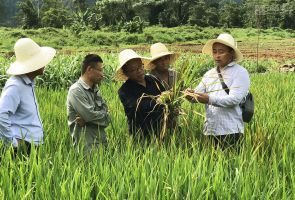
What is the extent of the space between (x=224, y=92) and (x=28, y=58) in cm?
126

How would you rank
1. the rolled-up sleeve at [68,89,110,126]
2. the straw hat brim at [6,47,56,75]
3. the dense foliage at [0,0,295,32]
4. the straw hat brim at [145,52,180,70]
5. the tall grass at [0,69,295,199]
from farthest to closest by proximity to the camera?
the dense foliage at [0,0,295,32] → the straw hat brim at [145,52,180,70] → the rolled-up sleeve at [68,89,110,126] → the straw hat brim at [6,47,56,75] → the tall grass at [0,69,295,199]

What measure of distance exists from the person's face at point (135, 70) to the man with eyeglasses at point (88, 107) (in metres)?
0.21

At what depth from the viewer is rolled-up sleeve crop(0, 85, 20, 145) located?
7.31 ft

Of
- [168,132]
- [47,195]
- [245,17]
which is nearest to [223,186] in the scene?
[47,195]

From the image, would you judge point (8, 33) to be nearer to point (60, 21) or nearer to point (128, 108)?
point (60, 21)

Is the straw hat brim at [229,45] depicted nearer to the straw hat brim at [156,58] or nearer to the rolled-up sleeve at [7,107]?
the straw hat brim at [156,58]

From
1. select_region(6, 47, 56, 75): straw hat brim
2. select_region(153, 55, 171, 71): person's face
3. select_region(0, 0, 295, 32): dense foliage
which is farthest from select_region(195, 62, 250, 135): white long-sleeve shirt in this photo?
select_region(0, 0, 295, 32): dense foliage

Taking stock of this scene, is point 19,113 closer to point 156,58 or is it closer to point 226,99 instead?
point 156,58

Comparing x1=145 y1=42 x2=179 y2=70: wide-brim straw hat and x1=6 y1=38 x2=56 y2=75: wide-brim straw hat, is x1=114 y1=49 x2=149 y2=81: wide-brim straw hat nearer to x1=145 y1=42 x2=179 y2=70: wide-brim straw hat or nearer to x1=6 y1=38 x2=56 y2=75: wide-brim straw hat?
x1=145 y1=42 x2=179 y2=70: wide-brim straw hat

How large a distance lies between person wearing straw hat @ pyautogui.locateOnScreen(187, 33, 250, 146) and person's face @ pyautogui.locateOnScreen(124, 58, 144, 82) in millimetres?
359

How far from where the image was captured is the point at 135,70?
2.73 meters

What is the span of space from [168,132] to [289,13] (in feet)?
127

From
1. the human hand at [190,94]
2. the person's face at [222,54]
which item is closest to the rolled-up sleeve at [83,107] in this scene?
the human hand at [190,94]

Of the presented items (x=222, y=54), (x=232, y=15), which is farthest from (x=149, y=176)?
(x=232, y=15)
